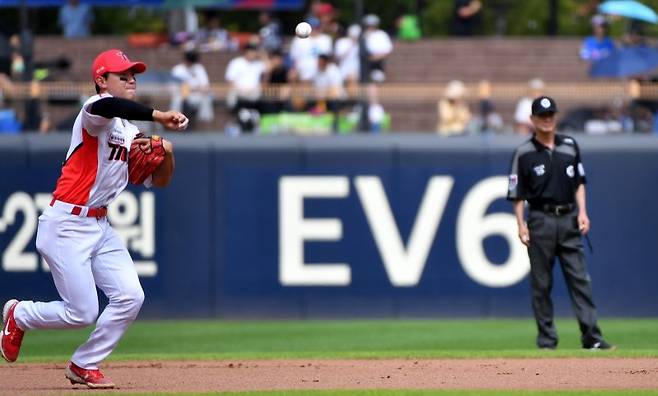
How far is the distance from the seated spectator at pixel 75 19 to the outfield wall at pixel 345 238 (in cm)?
743

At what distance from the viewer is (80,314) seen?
28.2ft

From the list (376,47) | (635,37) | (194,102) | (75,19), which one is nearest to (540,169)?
(194,102)

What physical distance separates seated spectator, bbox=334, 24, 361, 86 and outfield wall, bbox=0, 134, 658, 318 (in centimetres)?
307

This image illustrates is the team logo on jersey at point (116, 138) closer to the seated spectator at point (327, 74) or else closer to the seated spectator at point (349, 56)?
the seated spectator at point (327, 74)

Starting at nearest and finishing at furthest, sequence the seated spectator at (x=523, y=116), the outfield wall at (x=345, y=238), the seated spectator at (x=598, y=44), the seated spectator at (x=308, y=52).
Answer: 1. the outfield wall at (x=345, y=238)
2. the seated spectator at (x=523, y=116)
3. the seated spectator at (x=308, y=52)
4. the seated spectator at (x=598, y=44)

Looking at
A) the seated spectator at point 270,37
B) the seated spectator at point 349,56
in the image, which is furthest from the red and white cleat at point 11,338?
the seated spectator at point 270,37

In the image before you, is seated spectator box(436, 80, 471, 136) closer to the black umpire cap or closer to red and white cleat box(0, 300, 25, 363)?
the black umpire cap

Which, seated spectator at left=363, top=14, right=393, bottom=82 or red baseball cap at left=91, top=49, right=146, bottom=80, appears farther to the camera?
seated spectator at left=363, top=14, right=393, bottom=82

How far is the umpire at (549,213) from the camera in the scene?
1151cm

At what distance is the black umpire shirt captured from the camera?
37.8 ft

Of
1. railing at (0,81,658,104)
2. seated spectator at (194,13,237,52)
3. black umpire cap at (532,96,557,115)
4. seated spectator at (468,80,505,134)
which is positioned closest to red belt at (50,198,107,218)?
black umpire cap at (532,96,557,115)

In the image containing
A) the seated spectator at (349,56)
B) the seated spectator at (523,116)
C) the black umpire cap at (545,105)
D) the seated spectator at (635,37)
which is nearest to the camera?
the black umpire cap at (545,105)

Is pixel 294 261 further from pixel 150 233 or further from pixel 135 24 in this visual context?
pixel 135 24

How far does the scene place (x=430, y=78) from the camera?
20.6 metres
